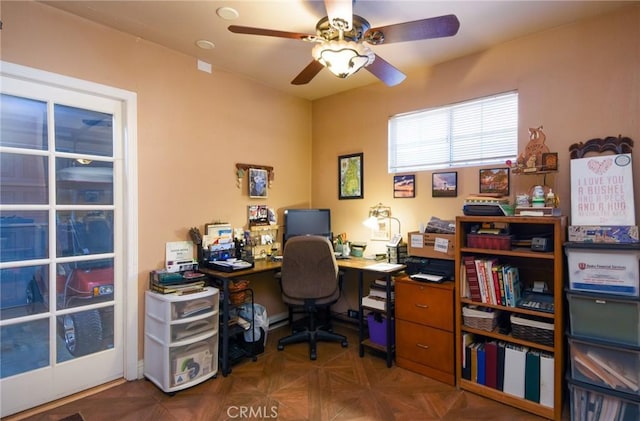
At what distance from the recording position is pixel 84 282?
2369 mm

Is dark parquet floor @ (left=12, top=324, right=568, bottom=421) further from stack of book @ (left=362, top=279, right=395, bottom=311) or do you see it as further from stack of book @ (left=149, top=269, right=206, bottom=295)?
stack of book @ (left=149, top=269, right=206, bottom=295)

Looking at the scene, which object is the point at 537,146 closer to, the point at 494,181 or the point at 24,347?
the point at 494,181

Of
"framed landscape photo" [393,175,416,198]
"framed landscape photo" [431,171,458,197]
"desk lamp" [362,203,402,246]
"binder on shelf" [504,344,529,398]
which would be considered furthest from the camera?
"desk lamp" [362,203,402,246]

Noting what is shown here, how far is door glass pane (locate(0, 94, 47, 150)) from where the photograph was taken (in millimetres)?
2049

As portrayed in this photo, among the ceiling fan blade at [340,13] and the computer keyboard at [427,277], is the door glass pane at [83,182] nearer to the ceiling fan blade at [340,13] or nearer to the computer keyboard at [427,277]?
the ceiling fan blade at [340,13]

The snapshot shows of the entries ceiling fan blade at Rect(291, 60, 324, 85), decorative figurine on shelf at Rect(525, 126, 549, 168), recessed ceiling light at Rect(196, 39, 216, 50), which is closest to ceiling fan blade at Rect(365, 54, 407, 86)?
ceiling fan blade at Rect(291, 60, 324, 85)

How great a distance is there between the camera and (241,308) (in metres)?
2.94

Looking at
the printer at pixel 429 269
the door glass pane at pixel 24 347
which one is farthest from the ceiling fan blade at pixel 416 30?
the door glass pane at pixel 24 347

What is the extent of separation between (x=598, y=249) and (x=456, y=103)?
5.14 ft

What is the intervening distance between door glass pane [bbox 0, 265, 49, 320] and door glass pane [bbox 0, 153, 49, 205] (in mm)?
437

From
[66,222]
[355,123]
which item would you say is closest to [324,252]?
[355,123]

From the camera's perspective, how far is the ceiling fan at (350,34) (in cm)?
Answer: 170

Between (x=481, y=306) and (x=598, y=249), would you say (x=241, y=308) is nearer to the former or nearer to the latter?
(x=481, y=306)

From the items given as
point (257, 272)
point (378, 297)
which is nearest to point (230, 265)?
point (257, 272)
